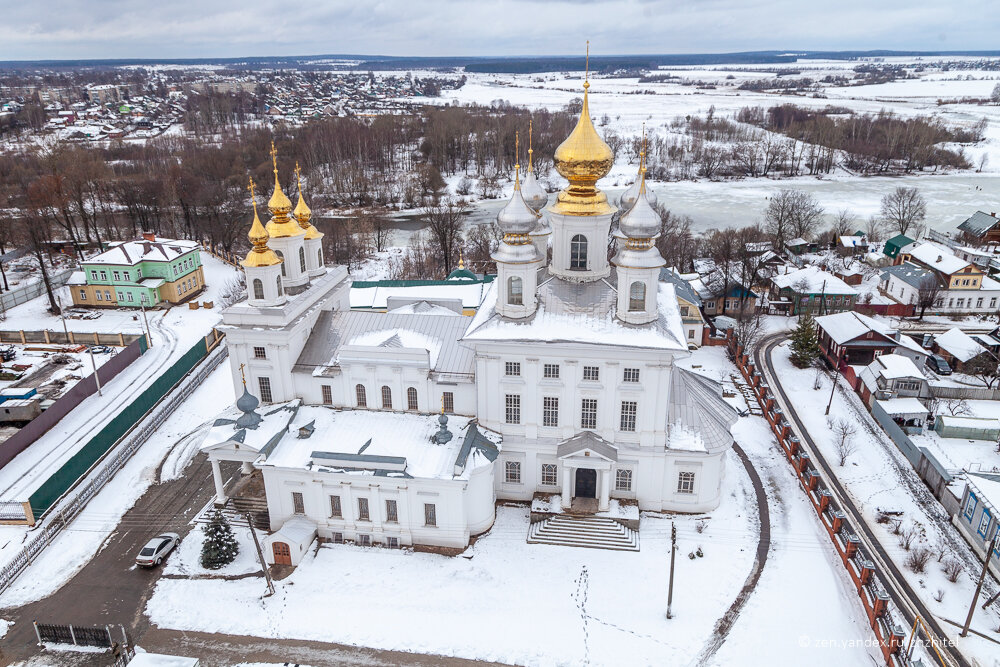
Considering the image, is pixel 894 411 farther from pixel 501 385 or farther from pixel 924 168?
pixel 924 168

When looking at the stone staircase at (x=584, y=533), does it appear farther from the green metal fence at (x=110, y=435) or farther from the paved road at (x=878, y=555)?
the green metal fence at (x=110, y=435)

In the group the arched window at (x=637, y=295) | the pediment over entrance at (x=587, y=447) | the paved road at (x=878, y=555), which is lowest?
the paved road at (x=878, y=555)

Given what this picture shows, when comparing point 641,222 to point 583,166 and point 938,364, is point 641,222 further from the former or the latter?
point 938,364

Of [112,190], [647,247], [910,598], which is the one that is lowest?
[910,598]

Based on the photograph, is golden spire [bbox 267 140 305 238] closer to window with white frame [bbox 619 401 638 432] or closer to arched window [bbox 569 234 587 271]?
arched window [bbox 569 234 587 271]

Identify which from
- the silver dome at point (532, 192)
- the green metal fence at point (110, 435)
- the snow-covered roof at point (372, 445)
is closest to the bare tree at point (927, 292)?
the silver dome at point (532, 192)

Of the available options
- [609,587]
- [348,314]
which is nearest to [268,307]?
[348,314]

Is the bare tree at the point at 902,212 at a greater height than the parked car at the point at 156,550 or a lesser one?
greater
